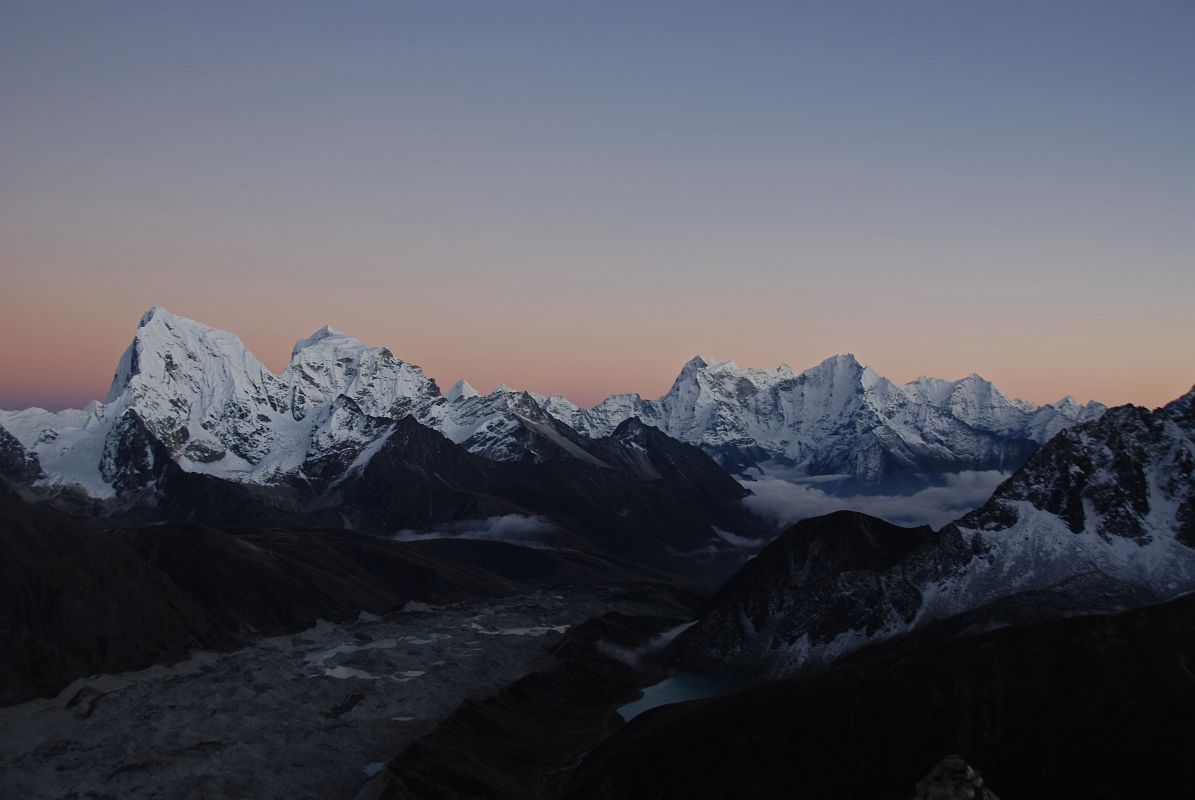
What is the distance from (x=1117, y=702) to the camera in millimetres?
103312

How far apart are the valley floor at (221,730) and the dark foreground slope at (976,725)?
43456 millimetres

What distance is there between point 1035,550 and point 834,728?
339 ft

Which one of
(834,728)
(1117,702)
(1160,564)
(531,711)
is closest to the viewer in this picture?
(1117,702)

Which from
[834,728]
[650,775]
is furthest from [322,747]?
[834,728]

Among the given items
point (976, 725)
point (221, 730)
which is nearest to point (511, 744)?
point (221, 730)

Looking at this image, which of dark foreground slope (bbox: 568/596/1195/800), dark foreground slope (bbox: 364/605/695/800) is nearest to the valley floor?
dark foreground slope (bbox: 364/605/695/800)

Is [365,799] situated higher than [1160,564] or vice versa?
[1160,564]

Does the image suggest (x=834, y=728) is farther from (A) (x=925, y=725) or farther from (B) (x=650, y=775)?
(B) (x=650, y=775)

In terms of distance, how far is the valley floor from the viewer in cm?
13012

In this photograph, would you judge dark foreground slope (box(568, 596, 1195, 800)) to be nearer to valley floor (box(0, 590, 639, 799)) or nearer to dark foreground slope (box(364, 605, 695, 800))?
dark foreground slope (box(364, 605, 695, 800))

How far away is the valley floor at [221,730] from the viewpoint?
130125 millimetres

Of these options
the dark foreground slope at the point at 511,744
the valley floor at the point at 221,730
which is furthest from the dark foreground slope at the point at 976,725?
the valley floor at the point at 221,730

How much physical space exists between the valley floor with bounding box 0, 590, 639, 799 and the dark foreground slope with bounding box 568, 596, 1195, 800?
4346 cm

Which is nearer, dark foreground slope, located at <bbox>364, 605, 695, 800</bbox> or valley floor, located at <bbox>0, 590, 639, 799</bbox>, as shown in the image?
dark foreground slope, located at <bbox>364, 605, 695, 800</bbox>
